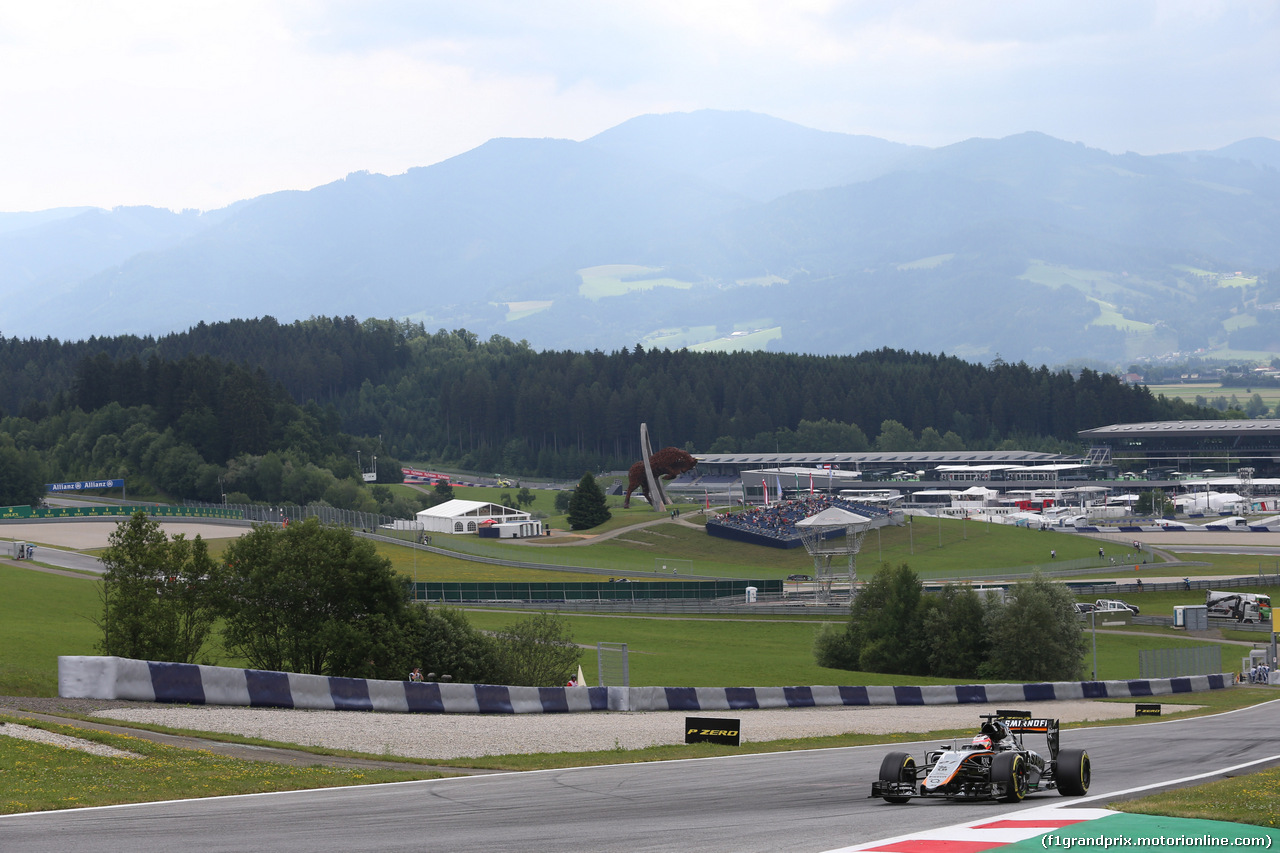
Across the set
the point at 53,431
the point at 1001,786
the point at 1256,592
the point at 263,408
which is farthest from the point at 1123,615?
the point at 53,431

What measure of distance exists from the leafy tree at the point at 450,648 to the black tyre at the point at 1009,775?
31.0m

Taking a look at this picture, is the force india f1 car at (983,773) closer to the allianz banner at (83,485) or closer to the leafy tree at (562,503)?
the leafy tree at (562,503)

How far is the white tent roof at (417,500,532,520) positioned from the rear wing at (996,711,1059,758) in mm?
108975

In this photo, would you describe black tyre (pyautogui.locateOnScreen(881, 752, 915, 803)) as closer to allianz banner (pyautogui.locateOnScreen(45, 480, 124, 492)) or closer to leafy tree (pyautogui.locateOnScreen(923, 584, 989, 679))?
leafy tree (pyautogui.locateOnScreen(923, 584, 989, 679))

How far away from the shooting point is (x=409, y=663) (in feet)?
149

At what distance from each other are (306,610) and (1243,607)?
62979mm

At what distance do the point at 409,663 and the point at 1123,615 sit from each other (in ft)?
183

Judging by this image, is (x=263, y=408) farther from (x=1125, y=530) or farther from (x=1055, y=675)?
(x=1055, y=675)

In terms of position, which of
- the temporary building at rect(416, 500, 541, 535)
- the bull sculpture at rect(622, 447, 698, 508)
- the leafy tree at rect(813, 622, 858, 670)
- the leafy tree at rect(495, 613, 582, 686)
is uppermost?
the bull sculpture at rect(622, 447, 698, 508)

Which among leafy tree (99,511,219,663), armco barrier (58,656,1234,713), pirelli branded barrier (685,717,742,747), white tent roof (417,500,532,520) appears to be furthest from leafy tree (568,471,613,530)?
pirelli branded barrier (685,717,742,747)

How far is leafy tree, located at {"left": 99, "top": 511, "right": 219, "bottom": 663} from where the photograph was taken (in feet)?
143

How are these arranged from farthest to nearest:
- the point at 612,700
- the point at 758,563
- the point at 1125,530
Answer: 1. the point at 1125,530
2. the point at 758,563
3. the point at 612,700

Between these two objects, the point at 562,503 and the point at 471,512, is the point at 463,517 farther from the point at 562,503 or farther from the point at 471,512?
the point at 562,503

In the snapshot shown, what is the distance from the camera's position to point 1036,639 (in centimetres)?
6297
